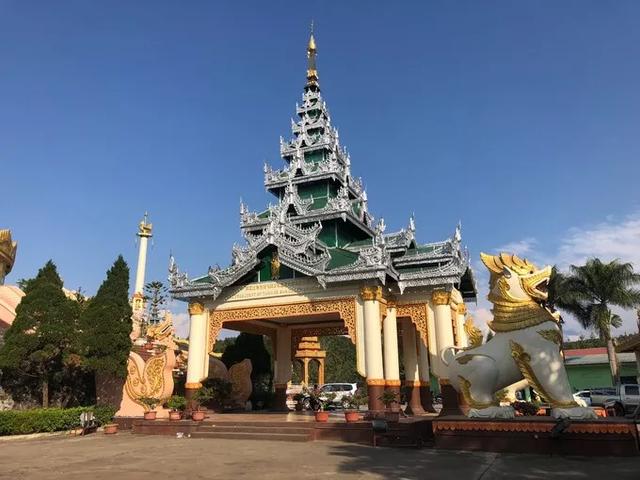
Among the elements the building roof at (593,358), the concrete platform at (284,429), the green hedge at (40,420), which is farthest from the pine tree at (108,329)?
the building roof at (593,358)

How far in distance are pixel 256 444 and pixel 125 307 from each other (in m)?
8.40

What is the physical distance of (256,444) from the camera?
1262 centimetres

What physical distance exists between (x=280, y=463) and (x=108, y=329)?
34.0ft

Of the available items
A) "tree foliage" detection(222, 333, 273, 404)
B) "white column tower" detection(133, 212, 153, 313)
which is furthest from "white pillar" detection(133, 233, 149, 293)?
"tree foliage" detection(222, 333, 273, 404)

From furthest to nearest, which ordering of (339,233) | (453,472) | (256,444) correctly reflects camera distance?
1. (339,233)
2. (256,444)
3. (453,472)

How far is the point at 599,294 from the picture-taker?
29812 millimetres

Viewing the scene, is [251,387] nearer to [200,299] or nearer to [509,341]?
[200,299]

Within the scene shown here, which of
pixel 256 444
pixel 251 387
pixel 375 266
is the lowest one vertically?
pixel 256 444

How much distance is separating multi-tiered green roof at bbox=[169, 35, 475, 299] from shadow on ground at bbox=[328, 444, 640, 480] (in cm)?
707

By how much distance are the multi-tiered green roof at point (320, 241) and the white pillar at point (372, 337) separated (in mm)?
587

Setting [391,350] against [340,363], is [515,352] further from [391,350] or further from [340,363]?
[340,363]

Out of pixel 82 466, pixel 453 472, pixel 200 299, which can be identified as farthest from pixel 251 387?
pixel 453 472

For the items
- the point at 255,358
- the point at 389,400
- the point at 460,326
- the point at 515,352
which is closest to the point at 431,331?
the point at 460,326

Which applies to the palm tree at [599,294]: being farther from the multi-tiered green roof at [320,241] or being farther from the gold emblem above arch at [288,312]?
the gold emblem above arch at [288,312]
